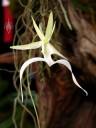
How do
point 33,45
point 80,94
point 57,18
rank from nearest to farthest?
point 33,45, point 57,18, point 80,94

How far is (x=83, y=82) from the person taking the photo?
81 centimetres

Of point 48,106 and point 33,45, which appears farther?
point 48,106

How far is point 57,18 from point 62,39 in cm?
6

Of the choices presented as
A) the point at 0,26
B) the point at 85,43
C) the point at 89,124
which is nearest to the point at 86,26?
the point at 85,43

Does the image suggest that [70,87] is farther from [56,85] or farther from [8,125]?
[8,125]

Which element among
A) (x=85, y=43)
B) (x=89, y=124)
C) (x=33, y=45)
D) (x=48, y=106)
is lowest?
(x=89, y=124)

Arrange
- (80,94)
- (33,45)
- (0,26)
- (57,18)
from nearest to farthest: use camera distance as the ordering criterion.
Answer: (33,45)
(57,18)
(80,94)
(0,26)

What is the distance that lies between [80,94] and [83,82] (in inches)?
2.5

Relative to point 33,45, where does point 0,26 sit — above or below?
below

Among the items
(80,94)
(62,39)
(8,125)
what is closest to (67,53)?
(62,39)

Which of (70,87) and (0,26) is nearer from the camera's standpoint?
(70,87)

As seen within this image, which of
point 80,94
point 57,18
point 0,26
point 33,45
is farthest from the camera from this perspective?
point 0,26

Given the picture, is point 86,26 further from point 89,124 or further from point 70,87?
point 89,124

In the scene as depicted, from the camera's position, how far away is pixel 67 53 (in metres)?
0.76
